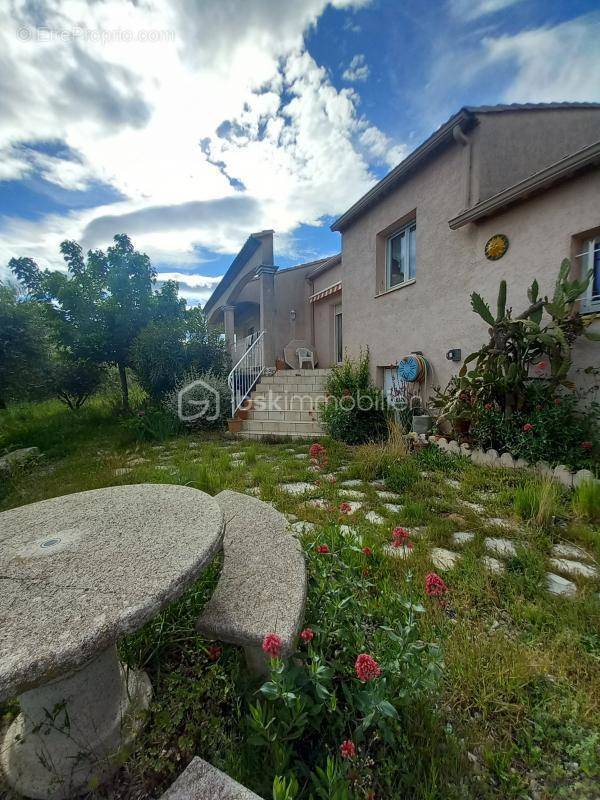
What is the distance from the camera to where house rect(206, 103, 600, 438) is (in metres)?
3.67

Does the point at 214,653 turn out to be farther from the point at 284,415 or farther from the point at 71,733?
the point at 284,415

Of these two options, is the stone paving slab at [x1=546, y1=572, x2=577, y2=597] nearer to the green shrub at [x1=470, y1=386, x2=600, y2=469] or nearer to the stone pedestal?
the green shrub at [x1=470, y1=386, x2=600, y2=469]

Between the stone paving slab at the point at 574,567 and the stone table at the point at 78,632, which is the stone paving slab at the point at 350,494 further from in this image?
the stone table at the point at 78,632

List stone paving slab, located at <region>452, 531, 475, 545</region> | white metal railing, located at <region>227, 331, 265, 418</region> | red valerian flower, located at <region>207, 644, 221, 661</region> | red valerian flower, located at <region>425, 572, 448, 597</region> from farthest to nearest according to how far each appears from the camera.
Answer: white metal railing, located at <region>227, 331, 265, 418</region> < stone paving slab, located at <region>452, 531, 475, 545</region> < red valerian flower, located at <region>207, 644, 221, 661</region> < red valerian flower, located at <region>425, 572, 448, 597</region>

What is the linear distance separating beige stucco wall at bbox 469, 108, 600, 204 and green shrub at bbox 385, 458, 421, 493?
405 centimetres

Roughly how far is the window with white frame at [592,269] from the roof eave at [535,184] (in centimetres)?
82

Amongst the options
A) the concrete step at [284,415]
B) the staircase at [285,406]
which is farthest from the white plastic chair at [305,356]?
the concrete step at [284,415]

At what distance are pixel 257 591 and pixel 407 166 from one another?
6.70 metres

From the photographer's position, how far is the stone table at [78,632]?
847 mm

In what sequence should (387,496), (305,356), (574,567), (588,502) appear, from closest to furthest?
1. (574,567)
2. (588,502)
3. (387,496)
4. (305,356)

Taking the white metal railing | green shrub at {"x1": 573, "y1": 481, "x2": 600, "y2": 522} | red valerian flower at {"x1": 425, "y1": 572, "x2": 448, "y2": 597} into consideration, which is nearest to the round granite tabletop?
red valerian flower at {"x1": 425, "y1": 572, "x2": 448, "y2": 597}

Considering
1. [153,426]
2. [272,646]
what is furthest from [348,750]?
[153,426]

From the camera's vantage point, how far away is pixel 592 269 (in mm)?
3578

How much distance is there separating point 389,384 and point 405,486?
146 inches
